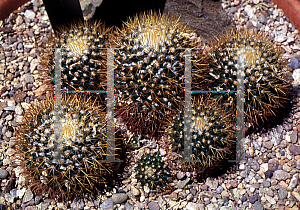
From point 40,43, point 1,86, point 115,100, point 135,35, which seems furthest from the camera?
point 40,43

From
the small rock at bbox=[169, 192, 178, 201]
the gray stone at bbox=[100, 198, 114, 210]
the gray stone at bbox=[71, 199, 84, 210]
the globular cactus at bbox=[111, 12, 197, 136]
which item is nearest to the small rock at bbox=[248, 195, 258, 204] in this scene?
the small rock at bbox=[169, 192, 178, 201]

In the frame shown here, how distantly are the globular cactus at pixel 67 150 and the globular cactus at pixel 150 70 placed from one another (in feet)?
1.35

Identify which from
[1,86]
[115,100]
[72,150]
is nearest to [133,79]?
[115,100]

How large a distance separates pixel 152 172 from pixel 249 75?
143cm

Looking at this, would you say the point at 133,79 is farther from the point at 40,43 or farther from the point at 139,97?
the point at 40,43

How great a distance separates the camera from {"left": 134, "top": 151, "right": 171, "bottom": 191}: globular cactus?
10.7 ft

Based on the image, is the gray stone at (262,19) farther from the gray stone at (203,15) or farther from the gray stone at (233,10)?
the gray stone at (203,15)

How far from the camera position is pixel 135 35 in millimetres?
3297

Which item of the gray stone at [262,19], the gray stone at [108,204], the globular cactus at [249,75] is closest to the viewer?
the globular cactus at [249,75]

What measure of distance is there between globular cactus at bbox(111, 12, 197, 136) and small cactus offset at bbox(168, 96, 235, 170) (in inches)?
8.4

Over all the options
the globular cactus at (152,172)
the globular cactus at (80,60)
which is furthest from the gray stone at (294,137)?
the globular cactus at (80,60)

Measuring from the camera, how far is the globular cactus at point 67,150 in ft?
9.37

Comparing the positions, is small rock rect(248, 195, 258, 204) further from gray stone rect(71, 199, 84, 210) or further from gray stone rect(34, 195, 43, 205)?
gray stone rect(34, 195, 43, 205)

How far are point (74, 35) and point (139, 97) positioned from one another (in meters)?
1.12
